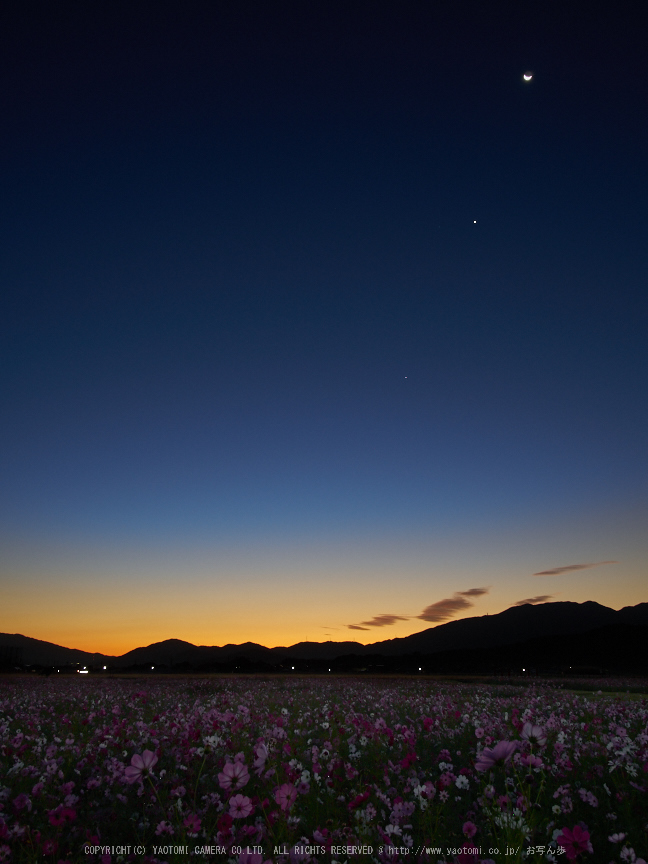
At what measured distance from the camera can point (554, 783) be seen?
19.0 ft

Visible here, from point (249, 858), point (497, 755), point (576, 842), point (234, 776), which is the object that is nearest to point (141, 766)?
point (234, 776)

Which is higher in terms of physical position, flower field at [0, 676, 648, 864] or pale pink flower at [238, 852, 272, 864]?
pale pink flower at [238, 852, 272, 864]

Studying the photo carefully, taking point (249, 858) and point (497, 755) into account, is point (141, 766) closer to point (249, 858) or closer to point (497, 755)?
point (249, 858)

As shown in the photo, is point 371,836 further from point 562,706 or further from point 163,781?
point 562,706

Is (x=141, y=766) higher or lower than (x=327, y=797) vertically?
higher

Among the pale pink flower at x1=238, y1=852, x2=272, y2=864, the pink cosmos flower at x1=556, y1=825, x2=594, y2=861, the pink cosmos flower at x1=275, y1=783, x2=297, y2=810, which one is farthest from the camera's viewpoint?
the pink cosmos flower at x1=275, y1=783, x2=297, y2=810

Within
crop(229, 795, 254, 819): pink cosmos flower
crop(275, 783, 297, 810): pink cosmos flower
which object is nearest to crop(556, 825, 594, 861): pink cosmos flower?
crop(275, 783, 297, 810): pink cosmos flower

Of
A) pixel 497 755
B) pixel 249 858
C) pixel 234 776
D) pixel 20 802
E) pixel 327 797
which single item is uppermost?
pixel 497 755

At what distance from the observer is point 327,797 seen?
5359 millimetres

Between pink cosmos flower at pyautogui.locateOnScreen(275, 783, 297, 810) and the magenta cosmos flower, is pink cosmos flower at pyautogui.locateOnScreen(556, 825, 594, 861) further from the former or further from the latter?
pink cosmos flower at pyautogui.locateOnScreen(275, 783, 297, 810)

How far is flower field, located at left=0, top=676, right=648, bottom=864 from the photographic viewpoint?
3.57 meters

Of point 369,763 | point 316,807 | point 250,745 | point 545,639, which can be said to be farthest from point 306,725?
point 545,639

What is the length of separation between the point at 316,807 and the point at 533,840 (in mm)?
1994

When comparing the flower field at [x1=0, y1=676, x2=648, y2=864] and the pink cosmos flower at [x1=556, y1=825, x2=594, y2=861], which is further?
the flower field at [x1=0, y1=676, x2=648, y2=864]
